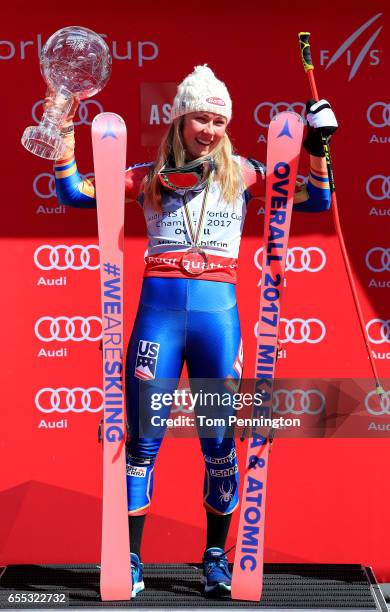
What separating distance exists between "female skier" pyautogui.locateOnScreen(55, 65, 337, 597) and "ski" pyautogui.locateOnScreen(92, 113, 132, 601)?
6 centimetres

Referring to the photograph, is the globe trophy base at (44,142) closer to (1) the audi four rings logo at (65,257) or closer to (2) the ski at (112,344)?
(2) the ski at (112,344)

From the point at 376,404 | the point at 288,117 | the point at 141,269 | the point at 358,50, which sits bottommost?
the point at 376,404

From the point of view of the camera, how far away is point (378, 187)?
193 inches

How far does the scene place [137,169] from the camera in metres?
4.14

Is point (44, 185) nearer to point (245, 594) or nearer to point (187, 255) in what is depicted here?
point (187, 255)

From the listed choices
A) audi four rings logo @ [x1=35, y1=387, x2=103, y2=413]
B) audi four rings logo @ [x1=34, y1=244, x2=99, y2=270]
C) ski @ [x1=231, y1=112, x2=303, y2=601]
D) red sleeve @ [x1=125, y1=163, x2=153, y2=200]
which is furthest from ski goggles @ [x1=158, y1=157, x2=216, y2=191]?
audi four rings logo @ [x1=35, y1=387, x2=103, y2=413]

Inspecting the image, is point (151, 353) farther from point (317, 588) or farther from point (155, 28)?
point (155, 28)

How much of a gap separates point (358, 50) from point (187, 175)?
1339mm

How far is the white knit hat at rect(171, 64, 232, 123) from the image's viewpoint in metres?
3.98

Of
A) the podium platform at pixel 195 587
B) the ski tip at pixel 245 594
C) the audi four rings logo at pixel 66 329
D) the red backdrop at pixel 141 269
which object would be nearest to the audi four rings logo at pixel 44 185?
the red backdrop at pixel 141 269

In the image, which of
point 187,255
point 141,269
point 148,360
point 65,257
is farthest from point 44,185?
point 148,360

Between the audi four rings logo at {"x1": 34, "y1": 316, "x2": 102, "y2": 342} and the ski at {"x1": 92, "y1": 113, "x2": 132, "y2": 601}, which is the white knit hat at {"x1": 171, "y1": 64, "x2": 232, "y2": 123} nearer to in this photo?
the ski at {"x1": 92, "y1": 113, "x2": 132, "y2": 601}

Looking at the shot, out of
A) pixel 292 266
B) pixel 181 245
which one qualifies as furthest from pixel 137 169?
pixel 292 266

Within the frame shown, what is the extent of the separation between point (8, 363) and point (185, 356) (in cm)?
118
